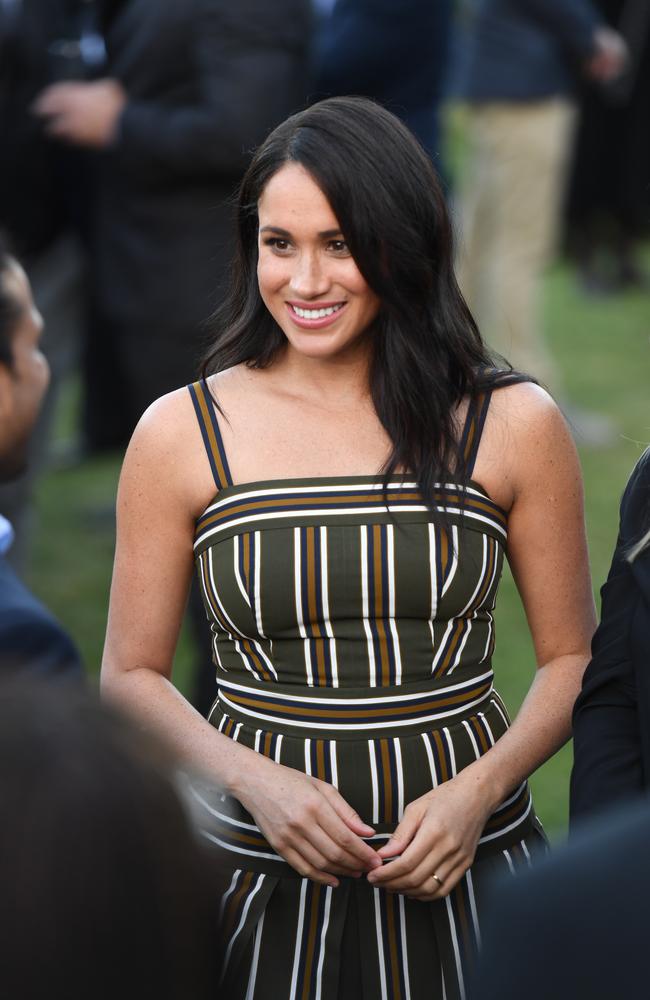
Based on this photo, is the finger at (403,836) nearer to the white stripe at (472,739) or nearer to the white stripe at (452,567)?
the white stripe at (472,739)

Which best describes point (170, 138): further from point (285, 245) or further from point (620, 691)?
point (620, 691)

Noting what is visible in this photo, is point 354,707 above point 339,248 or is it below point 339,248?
below

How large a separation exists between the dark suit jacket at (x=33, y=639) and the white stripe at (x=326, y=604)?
38 cm

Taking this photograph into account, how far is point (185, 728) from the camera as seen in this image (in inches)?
78.3

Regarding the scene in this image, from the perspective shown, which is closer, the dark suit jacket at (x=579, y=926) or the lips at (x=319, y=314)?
the dark suit jacket at (x=579, y=926)

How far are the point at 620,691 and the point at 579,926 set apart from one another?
1.07 meters

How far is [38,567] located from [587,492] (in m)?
2.23

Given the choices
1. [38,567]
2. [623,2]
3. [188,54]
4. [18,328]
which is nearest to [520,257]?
[38,567]

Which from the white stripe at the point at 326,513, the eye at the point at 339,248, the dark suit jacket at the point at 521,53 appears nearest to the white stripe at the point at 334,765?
the white stripe at the point at 326,513

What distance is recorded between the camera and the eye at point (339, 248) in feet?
6.38

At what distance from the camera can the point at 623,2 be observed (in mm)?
9406

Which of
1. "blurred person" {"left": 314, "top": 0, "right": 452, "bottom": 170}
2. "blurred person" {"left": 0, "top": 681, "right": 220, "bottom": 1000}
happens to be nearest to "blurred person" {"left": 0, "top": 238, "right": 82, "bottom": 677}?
"blurred person" {"left": 0, "top": 681, "right": 220, "bottom": 1000}

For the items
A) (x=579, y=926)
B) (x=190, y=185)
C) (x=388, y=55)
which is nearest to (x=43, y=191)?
(x=190, y=185)

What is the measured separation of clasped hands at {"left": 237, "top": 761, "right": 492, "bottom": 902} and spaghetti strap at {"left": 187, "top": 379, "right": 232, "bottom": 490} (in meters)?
0.42
